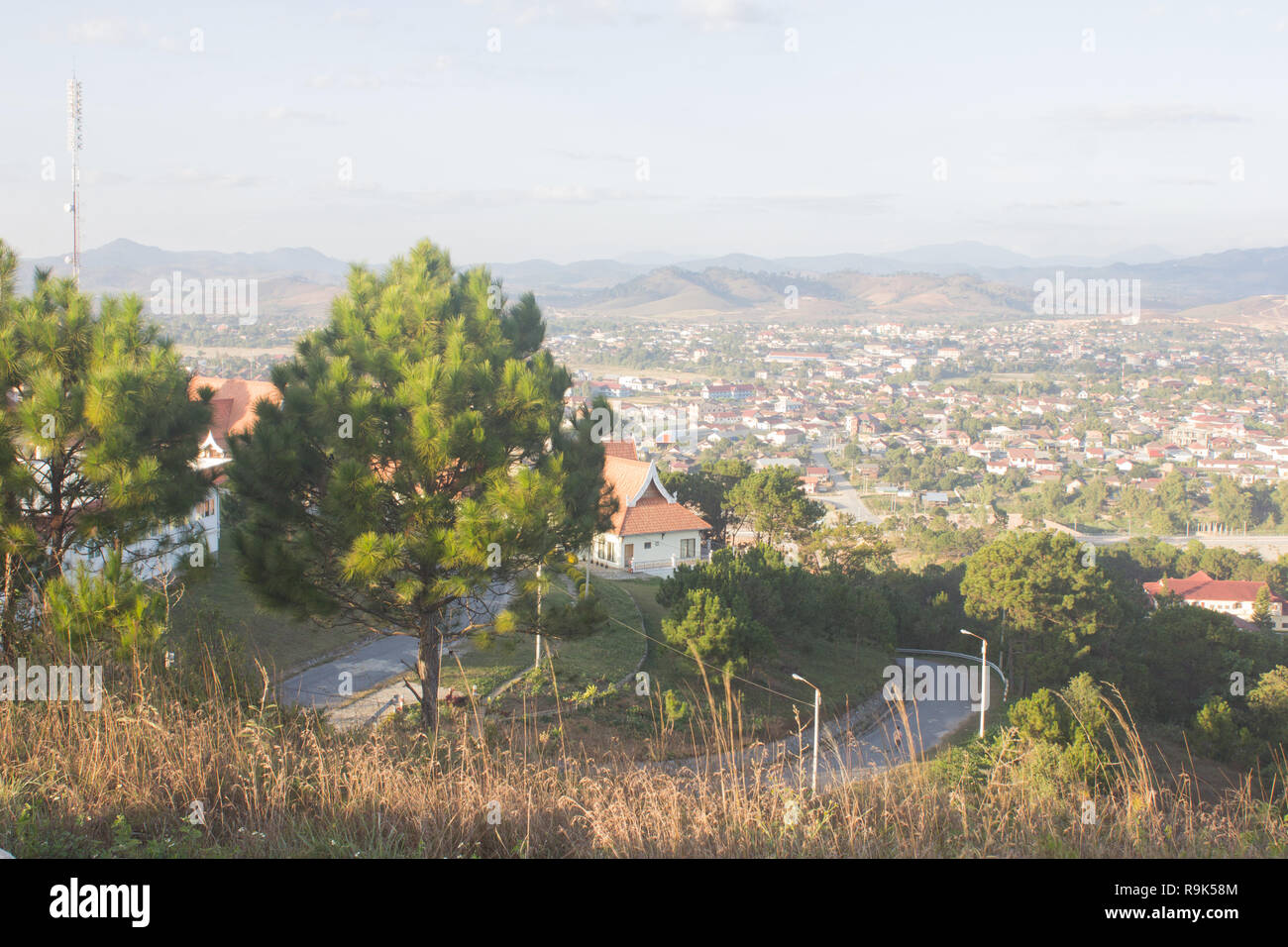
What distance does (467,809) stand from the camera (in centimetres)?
332

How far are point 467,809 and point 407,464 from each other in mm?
5536

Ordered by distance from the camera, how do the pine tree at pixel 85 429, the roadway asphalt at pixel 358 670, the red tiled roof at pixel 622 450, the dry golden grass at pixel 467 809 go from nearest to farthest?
the dry golden grass at pixel 467 809
the pine tree at pixel 85 429
the roadway asphalt at pixel 358 670
the red tiled roof at pixel 622 450

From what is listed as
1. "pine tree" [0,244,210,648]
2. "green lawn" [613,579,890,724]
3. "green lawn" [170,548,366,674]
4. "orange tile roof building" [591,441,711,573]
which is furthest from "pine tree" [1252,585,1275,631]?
"pine tree" [0,244,210,648]

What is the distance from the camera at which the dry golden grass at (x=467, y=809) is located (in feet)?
10.3

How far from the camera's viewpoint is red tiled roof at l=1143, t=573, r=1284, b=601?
141 feet

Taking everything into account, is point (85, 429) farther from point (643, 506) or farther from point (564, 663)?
point (643, 506)

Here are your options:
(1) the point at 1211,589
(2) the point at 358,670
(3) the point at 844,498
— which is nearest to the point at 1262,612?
(1) the point at 1211,589

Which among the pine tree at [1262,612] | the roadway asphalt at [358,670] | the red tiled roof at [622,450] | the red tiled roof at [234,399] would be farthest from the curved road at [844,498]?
the roadway asphalt at [358,670]

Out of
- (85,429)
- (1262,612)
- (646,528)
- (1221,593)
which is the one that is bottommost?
(1221,593)

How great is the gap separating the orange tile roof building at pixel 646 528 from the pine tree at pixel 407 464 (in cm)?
1129

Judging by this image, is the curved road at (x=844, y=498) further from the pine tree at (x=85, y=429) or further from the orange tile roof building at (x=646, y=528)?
the pine tree at (x=85, y=429)
